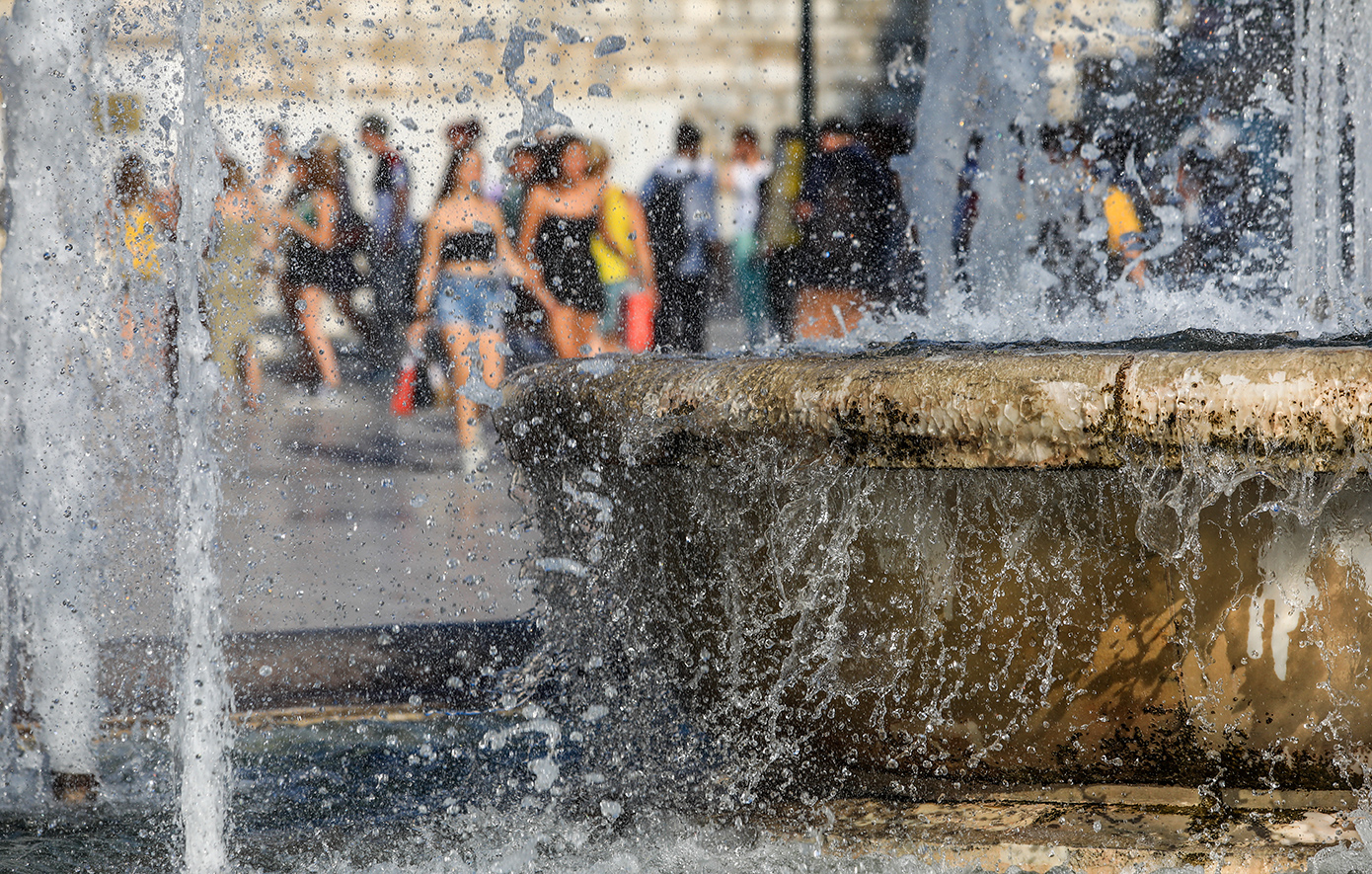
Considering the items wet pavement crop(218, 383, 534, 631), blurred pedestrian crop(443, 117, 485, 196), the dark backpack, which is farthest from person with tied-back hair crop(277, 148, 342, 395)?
the dark backpack

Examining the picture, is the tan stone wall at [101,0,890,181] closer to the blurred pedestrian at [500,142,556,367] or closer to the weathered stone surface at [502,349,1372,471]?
the blurred pedestrian at [500,142,556,367]

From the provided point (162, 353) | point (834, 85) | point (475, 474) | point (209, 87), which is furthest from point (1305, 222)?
point (209, 87)

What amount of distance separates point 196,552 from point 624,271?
4769 millimetres

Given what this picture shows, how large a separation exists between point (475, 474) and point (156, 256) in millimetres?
1818

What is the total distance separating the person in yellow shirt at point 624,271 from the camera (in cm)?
753

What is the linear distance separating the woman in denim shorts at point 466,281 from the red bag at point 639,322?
68 cm

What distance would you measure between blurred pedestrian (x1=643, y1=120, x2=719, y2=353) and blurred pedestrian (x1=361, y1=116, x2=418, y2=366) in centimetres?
144

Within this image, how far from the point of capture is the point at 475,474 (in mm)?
6574

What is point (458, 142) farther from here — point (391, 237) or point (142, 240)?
point (142, 240)

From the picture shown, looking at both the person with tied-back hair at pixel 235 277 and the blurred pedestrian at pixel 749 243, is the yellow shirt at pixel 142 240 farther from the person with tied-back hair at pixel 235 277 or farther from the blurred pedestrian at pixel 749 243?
the blurred pedestrian at pixel 749 243

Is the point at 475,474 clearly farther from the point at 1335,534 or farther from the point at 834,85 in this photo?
the point at 1335,534

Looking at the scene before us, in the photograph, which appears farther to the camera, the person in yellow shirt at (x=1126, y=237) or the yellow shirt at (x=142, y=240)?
the person in yellow shirt at (x=1126, y=237)

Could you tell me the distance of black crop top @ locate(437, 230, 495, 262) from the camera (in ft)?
21.9

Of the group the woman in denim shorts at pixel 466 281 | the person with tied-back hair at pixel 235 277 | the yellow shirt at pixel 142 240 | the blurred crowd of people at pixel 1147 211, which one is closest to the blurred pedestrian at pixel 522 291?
the woman in denim shorts at pixel 466 281
